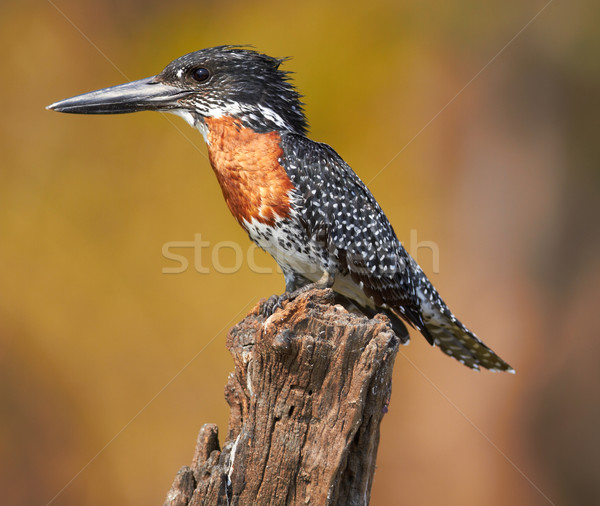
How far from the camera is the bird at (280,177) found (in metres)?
3.80

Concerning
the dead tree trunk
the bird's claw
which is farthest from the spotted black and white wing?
the dead tree trunk

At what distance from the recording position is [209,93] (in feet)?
13.2

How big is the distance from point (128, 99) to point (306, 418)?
8.47 feet

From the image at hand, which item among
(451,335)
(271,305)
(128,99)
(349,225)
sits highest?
(451,335)

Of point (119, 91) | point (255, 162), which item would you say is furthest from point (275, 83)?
point (119, 91)

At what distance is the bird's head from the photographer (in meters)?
4.00

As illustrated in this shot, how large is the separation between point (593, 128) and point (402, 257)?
3.61 metres

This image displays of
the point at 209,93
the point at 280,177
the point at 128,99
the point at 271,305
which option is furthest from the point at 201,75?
the point at 271,305

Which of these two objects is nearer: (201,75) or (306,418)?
(306,418)

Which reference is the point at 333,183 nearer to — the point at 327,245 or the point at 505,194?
the point at 327,245

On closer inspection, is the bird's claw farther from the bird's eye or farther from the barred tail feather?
the bird's eye

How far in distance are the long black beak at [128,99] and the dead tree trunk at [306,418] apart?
1982mm

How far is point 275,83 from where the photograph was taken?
13.8 feet

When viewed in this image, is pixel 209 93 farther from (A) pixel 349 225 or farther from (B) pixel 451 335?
(B) pixel 451 335
